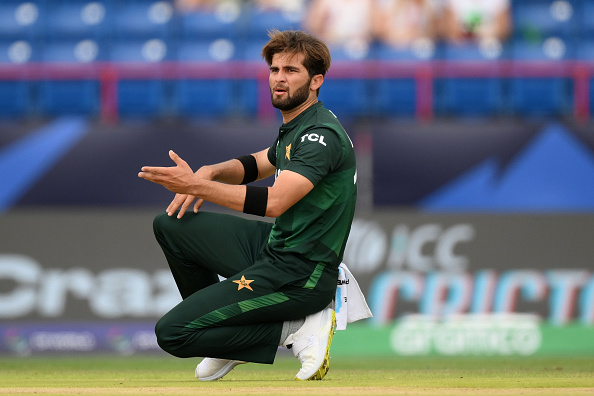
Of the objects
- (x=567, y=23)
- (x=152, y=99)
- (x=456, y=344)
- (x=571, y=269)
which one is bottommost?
(x=456, y=344)

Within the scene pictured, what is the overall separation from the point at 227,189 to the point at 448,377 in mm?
1613

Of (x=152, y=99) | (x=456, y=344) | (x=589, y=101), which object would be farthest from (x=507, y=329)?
(x=152, y=99)

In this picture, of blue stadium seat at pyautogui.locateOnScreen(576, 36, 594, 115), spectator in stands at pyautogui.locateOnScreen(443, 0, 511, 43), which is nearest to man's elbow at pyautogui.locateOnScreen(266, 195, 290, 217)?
spectator in stands at pyautogui.locateOnScreen(443, 0, 511, 43)

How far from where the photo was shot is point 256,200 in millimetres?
4328

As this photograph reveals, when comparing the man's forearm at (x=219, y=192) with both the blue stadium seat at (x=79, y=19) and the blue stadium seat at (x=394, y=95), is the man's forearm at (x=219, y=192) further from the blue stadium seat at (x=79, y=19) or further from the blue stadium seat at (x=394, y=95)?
the blue stadium seat at (x=79, y=19)

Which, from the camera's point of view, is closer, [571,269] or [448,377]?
[448,377]

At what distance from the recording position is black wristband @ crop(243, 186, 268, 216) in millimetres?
4324

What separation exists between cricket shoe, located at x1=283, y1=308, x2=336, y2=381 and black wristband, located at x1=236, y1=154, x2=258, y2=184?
95 centimetres

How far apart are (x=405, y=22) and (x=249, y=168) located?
5362 millimetres

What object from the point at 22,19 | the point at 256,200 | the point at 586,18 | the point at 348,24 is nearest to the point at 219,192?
the point at 256,200

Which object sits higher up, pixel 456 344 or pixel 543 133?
pixel 543 133

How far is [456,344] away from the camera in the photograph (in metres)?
8.42

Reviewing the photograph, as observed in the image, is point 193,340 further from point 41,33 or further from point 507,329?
point 41,33

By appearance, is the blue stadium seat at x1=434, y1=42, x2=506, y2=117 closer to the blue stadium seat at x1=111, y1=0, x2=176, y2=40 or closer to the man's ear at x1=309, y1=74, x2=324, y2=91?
the blue stadium seat at x1=111, y1=0, x2=176, y2=40
